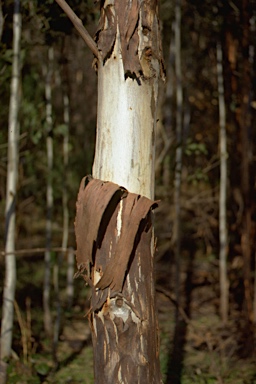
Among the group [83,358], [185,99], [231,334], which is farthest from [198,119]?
[83,358]

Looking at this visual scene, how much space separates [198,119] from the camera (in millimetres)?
9727

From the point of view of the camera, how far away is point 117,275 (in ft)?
9.90

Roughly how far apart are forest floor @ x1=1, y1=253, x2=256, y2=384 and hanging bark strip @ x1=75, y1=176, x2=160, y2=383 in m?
0.82

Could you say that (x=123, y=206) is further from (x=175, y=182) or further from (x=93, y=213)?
(x=175, y=182)

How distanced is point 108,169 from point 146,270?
1.95 feet

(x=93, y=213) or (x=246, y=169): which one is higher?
(x=246, y=169)

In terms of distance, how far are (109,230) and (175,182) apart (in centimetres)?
439

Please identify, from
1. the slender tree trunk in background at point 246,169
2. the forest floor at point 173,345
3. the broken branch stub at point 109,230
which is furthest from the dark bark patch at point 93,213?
the slender tree trunk in background at point 246,169

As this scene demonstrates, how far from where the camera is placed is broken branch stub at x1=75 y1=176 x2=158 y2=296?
119 inches

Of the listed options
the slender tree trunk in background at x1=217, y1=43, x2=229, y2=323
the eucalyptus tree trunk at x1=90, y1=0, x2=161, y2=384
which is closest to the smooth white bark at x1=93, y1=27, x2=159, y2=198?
the eucalyptus tree trunk at x1=90, y1=0, x2=161, y2=384

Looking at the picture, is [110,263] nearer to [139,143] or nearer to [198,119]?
[139,143]

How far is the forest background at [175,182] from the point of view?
5883mm

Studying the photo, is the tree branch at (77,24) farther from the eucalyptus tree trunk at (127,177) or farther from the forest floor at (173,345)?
the forest floor at (173,345)

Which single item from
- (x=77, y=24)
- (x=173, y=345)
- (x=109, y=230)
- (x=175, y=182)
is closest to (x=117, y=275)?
(x=109, y=230)
